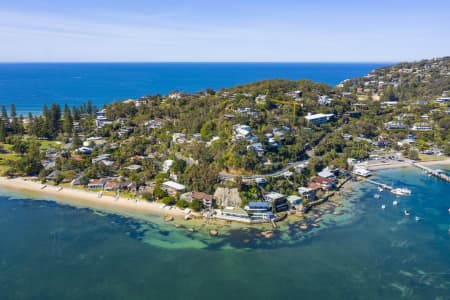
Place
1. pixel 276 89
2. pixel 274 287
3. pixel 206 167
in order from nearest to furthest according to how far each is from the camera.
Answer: pixel 274 287, pixel 206 167, pixel 276 89

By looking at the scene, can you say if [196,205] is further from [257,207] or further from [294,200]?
[294,200]

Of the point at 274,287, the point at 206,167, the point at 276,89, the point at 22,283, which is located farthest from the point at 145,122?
the point at 274,287

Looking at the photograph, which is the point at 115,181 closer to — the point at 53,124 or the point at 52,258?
the point at 52,258

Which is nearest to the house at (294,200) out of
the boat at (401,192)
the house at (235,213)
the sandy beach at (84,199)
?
the house at (235,213)

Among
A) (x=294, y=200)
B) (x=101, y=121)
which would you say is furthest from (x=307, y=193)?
(x=101, y=121)

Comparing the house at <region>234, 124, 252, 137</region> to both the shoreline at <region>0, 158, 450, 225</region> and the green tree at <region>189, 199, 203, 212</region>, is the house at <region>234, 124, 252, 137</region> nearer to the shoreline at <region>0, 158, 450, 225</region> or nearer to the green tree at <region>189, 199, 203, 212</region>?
the green tree at <region>189, 199, 203, 212</region>

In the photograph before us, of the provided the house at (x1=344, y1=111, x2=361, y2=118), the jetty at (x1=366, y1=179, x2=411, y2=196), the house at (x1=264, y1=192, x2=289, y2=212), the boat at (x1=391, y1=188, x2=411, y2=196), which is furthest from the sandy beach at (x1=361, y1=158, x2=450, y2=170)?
the house at (x1=264, y1=192, x2=289, y2=212)
